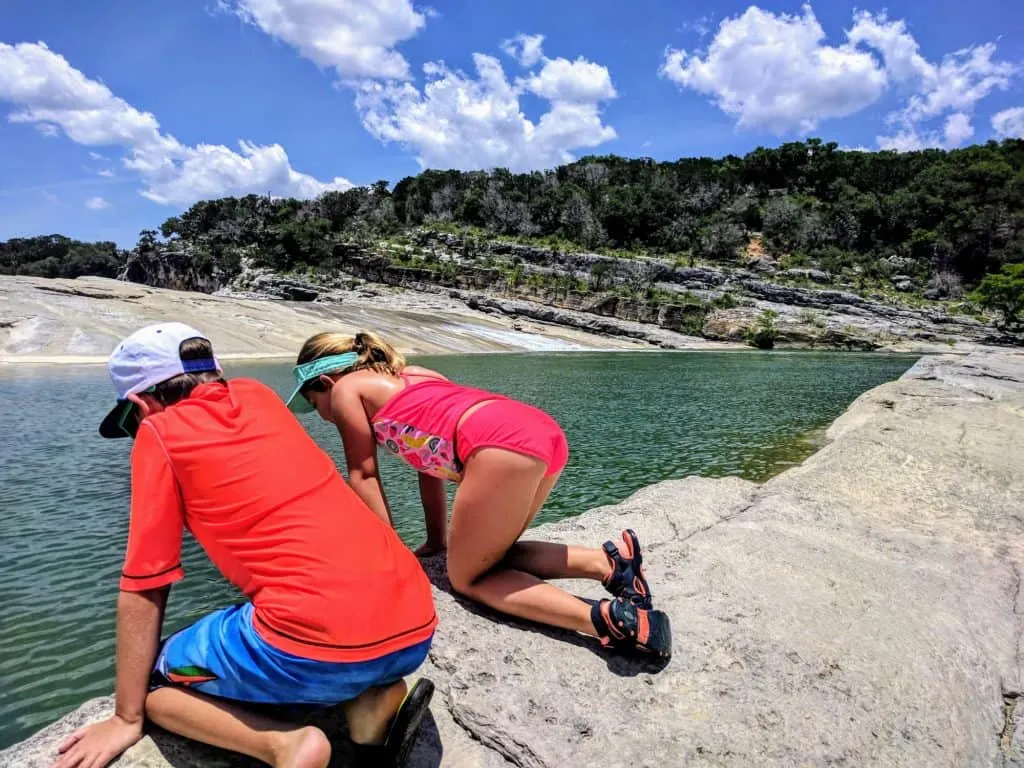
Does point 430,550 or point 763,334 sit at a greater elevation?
point 430,550

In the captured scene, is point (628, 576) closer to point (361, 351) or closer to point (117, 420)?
point (361, 351)

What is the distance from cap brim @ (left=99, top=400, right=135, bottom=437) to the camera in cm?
281

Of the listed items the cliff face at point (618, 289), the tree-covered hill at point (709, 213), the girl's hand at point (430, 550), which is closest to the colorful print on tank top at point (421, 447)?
the girl's hand at point (430, 550)

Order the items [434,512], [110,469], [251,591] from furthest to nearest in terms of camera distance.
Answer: [110,469], [434,512], [251,591]

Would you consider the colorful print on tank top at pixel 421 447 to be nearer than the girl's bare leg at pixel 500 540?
No

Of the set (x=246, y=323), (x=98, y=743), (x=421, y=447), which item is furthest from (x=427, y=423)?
(x=246, y=323)

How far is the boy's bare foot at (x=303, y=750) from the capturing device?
8.07ft

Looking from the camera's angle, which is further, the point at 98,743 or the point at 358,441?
the point at 358,441

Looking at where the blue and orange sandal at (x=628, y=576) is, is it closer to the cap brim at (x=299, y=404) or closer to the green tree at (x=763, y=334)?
the cap brim at (x=299, y=404)

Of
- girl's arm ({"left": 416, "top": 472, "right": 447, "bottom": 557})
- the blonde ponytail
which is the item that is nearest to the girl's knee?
girl's arm ({"left": 416, "top": 472, "right": 447, "bottom": 557})

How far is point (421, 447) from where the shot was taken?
3861 mm

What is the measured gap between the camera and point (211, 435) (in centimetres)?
255

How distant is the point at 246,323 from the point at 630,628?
56.8 metres

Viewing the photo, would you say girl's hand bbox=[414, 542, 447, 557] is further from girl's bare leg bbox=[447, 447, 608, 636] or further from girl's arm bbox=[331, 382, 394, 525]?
girl's arm bbox=[331, 382, 394, 525]
